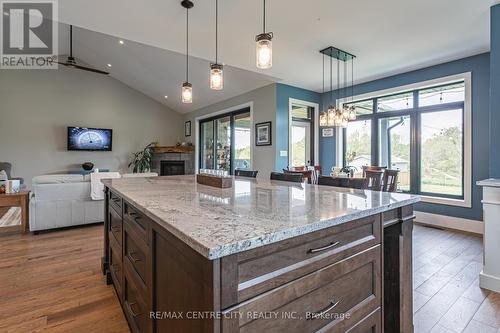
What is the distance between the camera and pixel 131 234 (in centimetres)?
149

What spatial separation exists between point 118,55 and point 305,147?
507 centimetres

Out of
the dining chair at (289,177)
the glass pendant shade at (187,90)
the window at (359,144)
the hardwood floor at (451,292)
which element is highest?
the glass pendant shade at (187,90)

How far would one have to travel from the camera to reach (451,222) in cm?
405

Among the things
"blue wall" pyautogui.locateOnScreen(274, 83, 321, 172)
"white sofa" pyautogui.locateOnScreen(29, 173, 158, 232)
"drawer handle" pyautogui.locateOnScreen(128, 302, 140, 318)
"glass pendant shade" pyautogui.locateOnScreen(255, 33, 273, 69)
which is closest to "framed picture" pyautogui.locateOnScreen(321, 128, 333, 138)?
"blue wall" pyautogui.locateOnScreen(274, 83, 321, 172)

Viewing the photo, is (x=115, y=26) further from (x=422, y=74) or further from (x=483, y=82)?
(x=483, y=82)

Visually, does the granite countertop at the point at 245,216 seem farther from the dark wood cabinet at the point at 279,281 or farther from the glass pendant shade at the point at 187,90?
Answer: the glass pendant shade at the point at 187,90

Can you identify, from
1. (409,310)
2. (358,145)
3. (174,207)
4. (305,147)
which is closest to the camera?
(174,207)

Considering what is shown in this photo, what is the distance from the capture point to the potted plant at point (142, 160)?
7.91 meters

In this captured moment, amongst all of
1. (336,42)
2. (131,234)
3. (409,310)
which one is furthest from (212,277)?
(336,42)

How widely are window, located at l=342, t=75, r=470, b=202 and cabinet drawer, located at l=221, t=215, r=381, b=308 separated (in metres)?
4.08

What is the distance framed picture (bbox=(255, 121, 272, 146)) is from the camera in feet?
17.1

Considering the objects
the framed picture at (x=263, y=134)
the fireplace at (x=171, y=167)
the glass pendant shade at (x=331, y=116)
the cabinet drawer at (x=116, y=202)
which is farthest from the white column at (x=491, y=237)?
the fireplace at (x=171, y=167)

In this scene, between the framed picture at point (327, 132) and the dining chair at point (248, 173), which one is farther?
the framed picture at point (327, 132)

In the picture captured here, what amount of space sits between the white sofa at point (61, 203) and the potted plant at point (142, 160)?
3.94 metres
